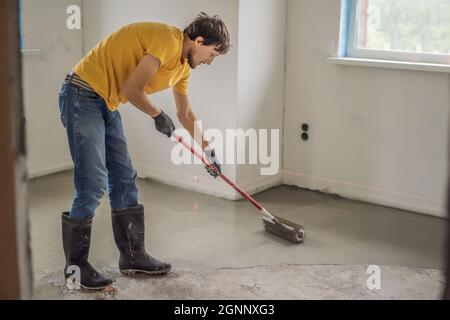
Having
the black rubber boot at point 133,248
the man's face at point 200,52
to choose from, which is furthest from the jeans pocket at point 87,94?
the black rubber boot at point 133,248

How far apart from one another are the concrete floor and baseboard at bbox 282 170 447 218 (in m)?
0.07

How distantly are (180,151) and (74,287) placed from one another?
1.65m

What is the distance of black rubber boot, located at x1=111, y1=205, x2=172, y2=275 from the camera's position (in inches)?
106

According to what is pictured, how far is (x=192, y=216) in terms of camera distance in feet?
11.6

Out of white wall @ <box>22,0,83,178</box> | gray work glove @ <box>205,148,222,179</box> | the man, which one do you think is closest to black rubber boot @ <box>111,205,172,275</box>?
the man

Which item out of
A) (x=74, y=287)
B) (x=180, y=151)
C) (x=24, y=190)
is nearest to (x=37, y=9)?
(x=180, y=151)

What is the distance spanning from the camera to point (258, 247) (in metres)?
3.10

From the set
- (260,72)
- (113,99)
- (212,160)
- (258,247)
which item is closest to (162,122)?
(113,99)

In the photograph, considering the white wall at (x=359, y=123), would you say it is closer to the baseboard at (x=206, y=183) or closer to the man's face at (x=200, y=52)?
the baseboard at (x=206, y=183)

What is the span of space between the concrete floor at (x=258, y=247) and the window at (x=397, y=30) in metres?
0.93

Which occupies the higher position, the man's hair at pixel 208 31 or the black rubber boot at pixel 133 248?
the man's hair at pixel 208 31

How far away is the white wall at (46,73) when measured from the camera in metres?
4.03

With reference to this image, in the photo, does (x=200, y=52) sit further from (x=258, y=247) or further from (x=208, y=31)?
(x=258, y=247)

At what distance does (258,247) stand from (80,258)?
94 cm
